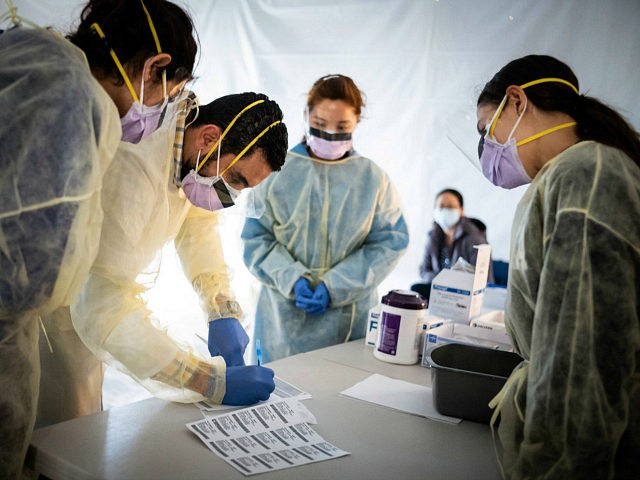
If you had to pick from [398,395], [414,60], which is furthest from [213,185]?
[414,60]

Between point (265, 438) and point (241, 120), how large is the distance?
2.71ft

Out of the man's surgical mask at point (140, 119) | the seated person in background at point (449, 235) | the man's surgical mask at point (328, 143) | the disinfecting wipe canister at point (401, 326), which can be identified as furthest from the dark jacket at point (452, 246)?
the man's surgical mask at point (140, 119)

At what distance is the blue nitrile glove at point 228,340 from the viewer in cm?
169

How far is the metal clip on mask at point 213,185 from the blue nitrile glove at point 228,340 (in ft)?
1.22

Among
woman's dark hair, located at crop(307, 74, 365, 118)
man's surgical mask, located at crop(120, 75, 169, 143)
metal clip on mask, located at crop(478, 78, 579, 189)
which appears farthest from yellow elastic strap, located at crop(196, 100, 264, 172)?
woman's dark hair, located at crop(307, 74, 365, 118)

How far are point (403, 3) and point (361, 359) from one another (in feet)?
8.27

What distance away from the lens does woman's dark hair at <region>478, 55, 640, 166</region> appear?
1149 millimetres

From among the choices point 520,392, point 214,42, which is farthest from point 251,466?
point 214,42

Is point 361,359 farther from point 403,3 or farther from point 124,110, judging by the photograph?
point 403,3

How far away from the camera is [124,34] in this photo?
1179 millimetres

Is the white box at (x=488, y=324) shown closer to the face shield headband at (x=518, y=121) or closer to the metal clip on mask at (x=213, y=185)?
the face shield headband at (x=518, y=121)

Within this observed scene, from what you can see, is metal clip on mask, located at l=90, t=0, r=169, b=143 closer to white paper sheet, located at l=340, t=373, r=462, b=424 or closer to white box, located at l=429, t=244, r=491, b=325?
white paper sheet, located at l=340, t=373, r=462, b=424

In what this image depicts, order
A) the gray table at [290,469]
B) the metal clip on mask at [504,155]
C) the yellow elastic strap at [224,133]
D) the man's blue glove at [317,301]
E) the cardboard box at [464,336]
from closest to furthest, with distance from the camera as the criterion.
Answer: the gray table at [290,469] → the metal clip on mask at [504,155] → the yellow elastic strap at [224,133] → the cardboard box at [464,336] → the man's blue glove at [317,301]

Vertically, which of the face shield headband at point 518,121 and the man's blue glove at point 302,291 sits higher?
the face shield headband at point 518,121
